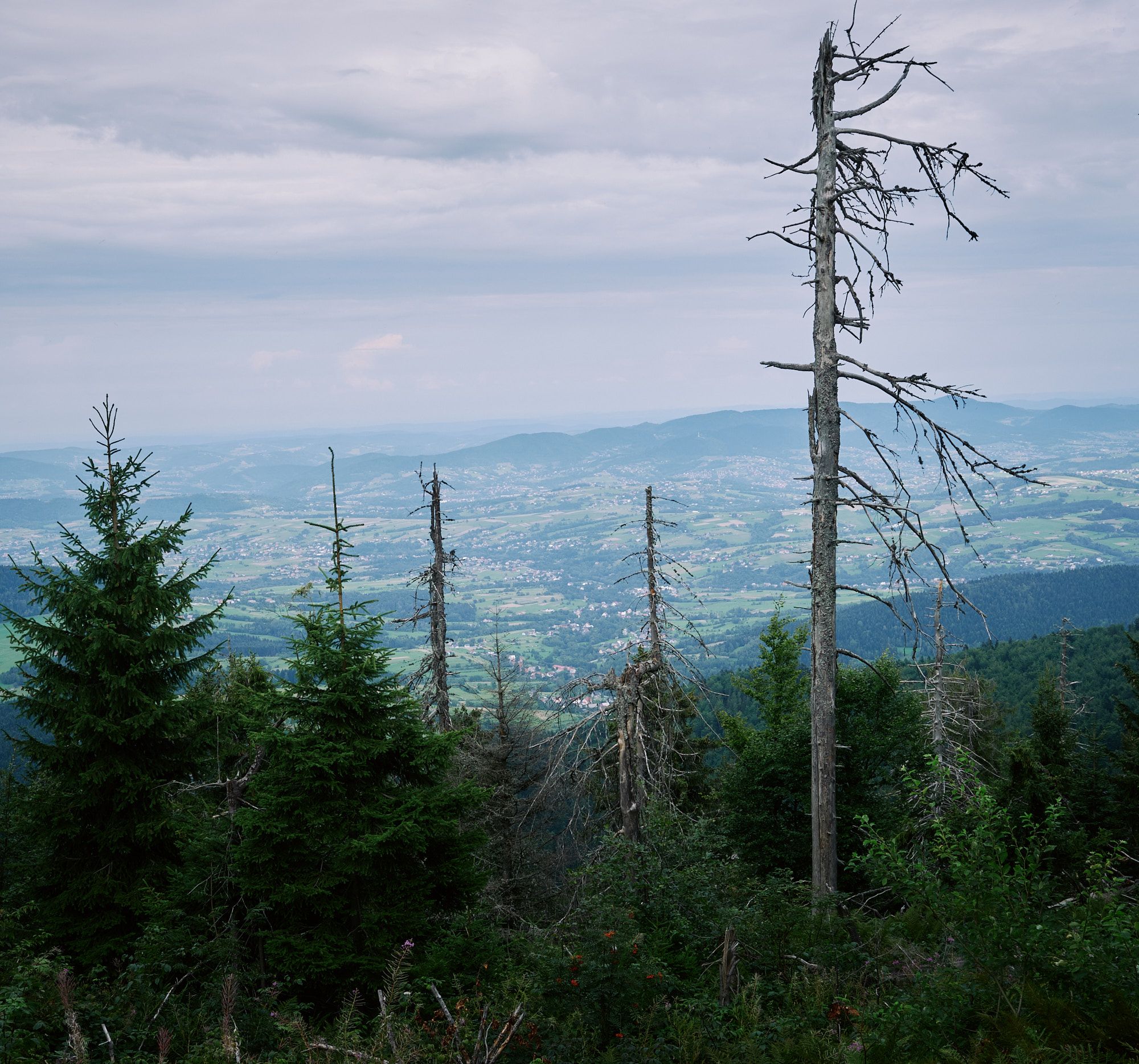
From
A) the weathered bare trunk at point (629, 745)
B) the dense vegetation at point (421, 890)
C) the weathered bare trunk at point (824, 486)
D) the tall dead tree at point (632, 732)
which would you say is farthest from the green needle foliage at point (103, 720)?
the weathered bare trunk at point (824, 486)

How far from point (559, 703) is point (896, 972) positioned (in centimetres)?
904

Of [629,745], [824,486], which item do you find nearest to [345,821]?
[824,486]

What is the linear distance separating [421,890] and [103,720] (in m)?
5.19

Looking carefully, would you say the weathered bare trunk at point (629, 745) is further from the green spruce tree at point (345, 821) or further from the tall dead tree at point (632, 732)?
the green spruce tree at point (345, 821)

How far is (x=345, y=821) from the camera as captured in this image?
26.6 feet

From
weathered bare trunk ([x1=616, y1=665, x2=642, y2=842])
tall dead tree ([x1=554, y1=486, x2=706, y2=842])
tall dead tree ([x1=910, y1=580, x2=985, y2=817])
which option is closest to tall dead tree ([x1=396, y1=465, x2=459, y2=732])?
tall dead tree ([x1=554, y1=486, x2=706, y2=842])

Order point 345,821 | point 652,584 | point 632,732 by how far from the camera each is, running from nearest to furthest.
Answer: point 345,821
point 632,732
point 652,584

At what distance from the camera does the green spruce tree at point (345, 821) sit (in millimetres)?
7727

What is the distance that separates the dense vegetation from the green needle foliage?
4 cm

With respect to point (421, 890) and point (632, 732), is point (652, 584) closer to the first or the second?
point (632, 732)

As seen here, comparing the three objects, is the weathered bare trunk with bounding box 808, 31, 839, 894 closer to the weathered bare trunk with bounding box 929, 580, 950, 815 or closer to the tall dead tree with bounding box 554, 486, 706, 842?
the tall dead tree with bounding box 554, 486, 706, 842

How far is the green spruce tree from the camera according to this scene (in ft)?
25.3

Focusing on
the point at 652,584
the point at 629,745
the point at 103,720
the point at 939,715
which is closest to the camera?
the point at 103,720

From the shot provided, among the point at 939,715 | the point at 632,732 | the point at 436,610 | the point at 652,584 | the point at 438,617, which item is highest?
the point at 652,584
